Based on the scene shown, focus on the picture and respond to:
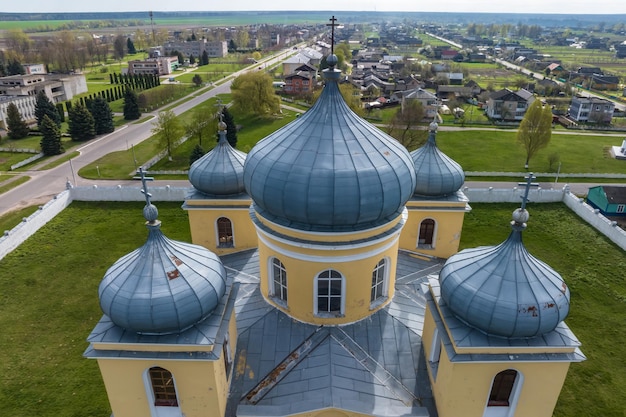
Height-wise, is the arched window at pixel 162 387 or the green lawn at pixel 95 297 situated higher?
the arched window at pixel 162 387

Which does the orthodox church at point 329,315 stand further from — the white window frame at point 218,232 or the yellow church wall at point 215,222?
the white window frame at point 218,232

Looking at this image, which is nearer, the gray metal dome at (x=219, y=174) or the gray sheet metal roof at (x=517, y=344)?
the gray sheet metal roof at (x=517, y=344)

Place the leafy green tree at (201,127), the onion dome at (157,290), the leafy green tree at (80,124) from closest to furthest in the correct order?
the onion dome at (157,290) < the leafy green tree at (201,127) < the leafy green tree at (80,124)

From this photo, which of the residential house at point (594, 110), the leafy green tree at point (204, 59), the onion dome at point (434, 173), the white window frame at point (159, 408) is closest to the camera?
the white window frame at point (159, 408)

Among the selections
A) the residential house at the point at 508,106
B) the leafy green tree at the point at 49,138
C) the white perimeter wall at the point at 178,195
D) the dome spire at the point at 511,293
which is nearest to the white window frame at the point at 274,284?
the dome spire at the point at 511,293

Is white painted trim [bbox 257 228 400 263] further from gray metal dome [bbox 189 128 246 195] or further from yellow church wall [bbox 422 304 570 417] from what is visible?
gray metal dome [bbox 189 128 246 195]

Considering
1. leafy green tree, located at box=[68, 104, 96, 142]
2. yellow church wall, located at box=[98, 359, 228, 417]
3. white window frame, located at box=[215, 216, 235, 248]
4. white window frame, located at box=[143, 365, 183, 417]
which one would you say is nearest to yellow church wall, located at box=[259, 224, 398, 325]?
yellow church wall, located at box=[98, 359, 228, 417]

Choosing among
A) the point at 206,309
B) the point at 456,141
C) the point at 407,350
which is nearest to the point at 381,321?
the point at 407,350

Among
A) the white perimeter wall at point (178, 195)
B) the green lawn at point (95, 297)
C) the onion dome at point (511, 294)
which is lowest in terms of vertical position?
the green lawn at point (95, 297)
